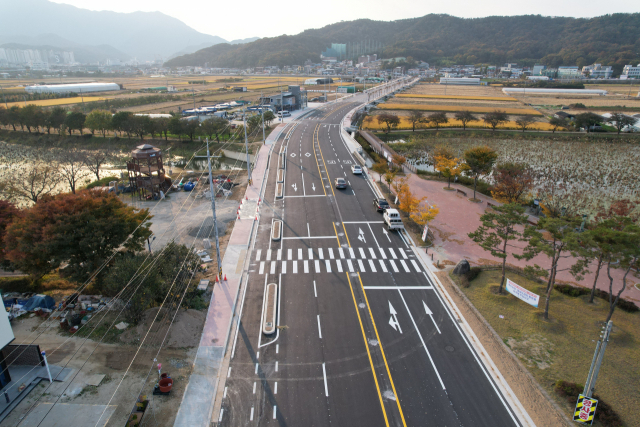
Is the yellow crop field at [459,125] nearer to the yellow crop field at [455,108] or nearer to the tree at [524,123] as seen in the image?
the tree at [524,123]

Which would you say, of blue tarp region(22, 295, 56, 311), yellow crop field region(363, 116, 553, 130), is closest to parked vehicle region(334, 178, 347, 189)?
blue tarp region(22, 295, 56, 311)

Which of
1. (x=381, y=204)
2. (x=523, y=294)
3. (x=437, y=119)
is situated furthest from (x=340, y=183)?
(x=437, y=119)

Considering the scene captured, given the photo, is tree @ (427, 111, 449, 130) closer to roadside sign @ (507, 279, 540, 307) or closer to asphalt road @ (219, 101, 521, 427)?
asphalt road @ (219, 101, 521, 427)

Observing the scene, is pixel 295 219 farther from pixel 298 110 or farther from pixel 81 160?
pixel 298 110

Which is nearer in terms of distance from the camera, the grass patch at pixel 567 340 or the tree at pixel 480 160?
the grass patch at pixel 567 340

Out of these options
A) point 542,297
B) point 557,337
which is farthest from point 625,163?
point 557,337

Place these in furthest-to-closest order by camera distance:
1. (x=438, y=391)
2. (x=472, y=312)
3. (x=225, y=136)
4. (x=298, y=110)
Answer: (x=298, y=110) → (x=225, y=136) → (x=472, y=312) → (x=438, y=391)

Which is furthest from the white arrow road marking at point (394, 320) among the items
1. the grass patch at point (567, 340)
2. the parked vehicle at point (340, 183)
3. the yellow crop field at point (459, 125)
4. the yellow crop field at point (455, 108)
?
the yellow crop field at point (455, 108)
